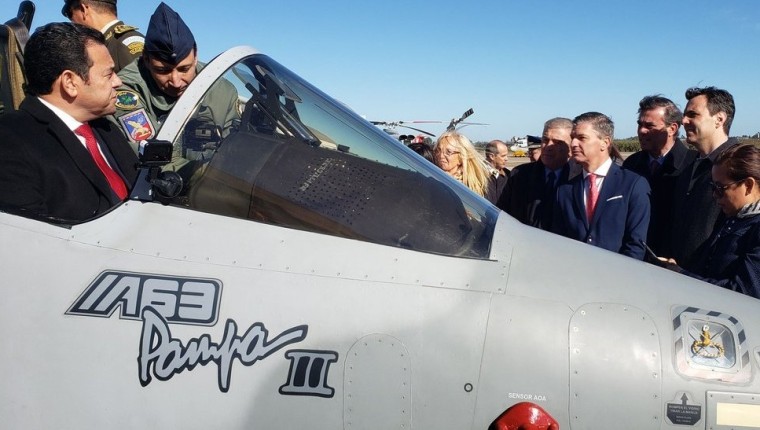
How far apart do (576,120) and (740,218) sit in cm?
147

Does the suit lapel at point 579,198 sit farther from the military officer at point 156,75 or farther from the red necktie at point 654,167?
the military officer at point 156,75

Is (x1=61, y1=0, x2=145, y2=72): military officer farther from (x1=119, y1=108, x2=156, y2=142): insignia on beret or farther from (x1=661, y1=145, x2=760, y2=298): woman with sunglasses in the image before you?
(x1=661, y1=145, x2=760, y2=298): woman with sunglasses

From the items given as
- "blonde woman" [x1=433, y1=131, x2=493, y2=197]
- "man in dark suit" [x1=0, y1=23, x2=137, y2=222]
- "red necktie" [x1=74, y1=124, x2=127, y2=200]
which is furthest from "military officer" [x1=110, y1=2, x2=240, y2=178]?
"blonde woman" [x1=433, y1=131, x2=493, y2=197]

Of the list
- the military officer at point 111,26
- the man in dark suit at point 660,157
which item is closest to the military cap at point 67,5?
the military officer at point 111,26

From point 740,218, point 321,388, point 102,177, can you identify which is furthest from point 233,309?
point 740,218

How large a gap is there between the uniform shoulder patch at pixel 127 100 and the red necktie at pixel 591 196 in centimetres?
302

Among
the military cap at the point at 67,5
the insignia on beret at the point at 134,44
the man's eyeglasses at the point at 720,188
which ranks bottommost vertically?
the man's eyeglasses at the point at 720,188

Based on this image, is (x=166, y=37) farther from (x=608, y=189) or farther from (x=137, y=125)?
(x=608, y=189)

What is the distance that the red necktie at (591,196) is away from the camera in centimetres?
423

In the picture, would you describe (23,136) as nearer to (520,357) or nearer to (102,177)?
(102,177)

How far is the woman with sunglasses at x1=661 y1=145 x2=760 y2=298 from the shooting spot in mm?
3039

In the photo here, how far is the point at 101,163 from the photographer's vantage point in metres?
2.57

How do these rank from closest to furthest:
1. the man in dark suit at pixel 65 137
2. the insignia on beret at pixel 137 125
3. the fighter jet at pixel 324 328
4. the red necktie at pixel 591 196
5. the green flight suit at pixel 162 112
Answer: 1. the fighter jet at pixel 324 328
2. the man in dark suit at pixel 65 137
3. the green flight suit at pixel 162 112
4. the insignia on beret at pixel 137 125
5. the red necktie at pixel 591 196

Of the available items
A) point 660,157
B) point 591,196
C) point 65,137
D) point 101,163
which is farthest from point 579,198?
point 65,137
